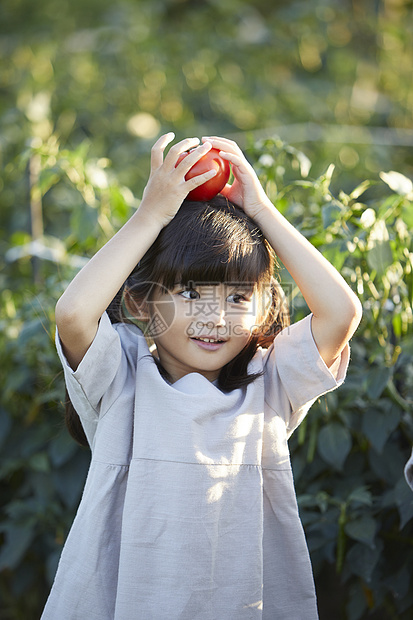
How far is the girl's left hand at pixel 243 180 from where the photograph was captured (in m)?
1.28

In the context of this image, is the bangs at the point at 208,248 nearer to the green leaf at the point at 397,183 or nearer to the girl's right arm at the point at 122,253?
the girl's right arm at the point at 122,253

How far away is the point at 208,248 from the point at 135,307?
245 millimetres

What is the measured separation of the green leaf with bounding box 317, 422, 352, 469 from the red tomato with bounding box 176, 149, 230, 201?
0.67m

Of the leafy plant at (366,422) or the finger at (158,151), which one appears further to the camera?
the leafy plant at (366,422)

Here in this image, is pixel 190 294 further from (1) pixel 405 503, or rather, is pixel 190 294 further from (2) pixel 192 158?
(1) pixel 405 503

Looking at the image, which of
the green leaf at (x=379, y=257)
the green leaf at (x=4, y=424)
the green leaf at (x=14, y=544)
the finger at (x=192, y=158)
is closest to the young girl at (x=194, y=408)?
the finger at (x=192, y=158)

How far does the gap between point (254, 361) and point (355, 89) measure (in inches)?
211

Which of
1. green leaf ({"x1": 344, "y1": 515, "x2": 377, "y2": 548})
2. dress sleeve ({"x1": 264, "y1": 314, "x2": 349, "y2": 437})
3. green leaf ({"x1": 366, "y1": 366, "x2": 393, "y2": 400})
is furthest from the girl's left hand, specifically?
green leaf ({"x1": 344, "y1": 515, "x2": 377, "y2": 548})

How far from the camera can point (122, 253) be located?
1.24 metres

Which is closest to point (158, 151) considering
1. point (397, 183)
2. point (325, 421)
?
point (397, 183)

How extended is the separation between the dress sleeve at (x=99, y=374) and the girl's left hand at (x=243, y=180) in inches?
13.5

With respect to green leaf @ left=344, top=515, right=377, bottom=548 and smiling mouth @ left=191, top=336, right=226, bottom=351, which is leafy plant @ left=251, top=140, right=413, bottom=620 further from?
smiling mouth @ left=191, top=336, right=226, bottom=351

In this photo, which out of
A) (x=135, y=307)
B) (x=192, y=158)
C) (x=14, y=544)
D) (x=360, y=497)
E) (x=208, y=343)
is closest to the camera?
(x=192, y=158)

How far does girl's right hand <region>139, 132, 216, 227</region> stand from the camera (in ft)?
4.04
